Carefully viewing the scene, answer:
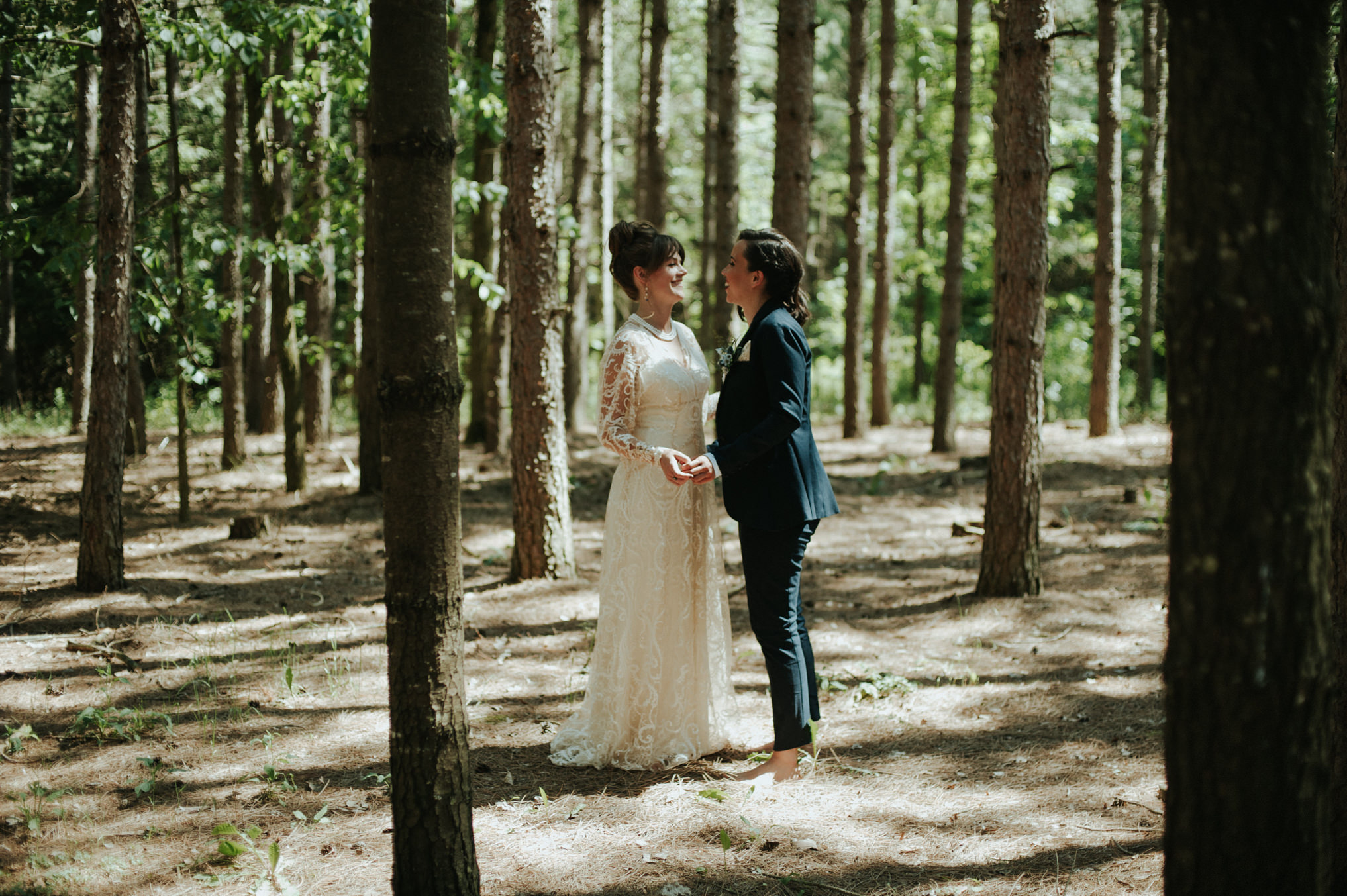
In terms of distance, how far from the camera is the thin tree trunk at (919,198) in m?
19.3

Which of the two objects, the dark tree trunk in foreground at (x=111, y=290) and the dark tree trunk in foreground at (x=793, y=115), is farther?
the dark tree trunk in foreground at (x=793, y=115)

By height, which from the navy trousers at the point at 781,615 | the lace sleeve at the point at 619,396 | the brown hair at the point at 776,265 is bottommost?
the navy trousers at the point at 781,615

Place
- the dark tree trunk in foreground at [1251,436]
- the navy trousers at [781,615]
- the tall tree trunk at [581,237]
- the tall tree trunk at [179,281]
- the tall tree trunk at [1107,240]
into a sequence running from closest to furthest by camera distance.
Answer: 1. the dark tree trunk in foreground at [1251,436]
2. the navy trousers at [781,615]
3. the tall tree trunk at [179,281]
4. the tall tree trunk at [1107,240]
5. the tall tree trunk at [581,237]

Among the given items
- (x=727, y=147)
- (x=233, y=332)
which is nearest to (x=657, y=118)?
(x=727, y=147)

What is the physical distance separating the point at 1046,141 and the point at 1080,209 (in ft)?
81.5

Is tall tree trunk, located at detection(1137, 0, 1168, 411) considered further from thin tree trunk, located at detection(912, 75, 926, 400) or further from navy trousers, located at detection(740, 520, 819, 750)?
navy trousers, located at detection(740, 520, 819, 750)

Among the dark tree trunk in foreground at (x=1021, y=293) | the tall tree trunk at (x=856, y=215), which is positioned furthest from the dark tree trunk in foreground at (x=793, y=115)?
the tall tree trunk at (x=856, y=215)

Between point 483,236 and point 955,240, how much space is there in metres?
6.87

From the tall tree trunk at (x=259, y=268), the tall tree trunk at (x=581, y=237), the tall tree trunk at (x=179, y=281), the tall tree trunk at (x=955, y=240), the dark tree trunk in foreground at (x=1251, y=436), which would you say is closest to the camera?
the dark tree trunk in foreground at (x=1251, y=436)

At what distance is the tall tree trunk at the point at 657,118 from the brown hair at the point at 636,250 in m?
10.4

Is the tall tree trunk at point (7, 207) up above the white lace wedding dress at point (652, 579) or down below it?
above

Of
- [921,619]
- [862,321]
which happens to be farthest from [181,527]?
[862,321]

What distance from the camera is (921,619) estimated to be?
A: 6824mm

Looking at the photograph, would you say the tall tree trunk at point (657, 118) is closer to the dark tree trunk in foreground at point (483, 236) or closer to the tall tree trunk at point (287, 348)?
the dark tree trunk in foreground at point (483, 236)
